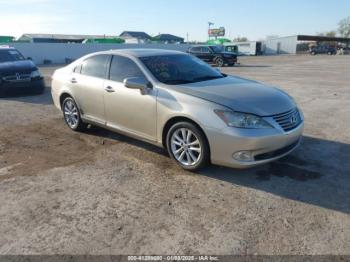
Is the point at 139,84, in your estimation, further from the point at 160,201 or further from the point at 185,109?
the point at 160,201

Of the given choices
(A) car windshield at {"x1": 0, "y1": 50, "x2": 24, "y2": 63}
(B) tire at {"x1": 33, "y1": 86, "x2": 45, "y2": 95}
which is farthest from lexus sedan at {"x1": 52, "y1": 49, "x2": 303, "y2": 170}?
(A) car windshield at {"x1": 0, "y1": 50, "x2": 24, "y2": 63}

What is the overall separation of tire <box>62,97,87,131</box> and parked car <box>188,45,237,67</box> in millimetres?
20422

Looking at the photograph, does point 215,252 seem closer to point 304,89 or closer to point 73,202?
point 73,202

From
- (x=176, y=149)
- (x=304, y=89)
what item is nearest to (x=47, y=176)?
(x=176, y=149)

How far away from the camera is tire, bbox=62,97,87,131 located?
265 inches

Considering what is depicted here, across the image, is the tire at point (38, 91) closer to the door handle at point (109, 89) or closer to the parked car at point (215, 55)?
the door handle at point (109, 89)

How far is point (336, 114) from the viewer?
8422 mm

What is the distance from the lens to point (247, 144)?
423cm

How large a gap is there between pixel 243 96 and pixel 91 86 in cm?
280

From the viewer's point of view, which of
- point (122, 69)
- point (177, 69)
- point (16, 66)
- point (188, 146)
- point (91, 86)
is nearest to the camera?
point (188, 146)

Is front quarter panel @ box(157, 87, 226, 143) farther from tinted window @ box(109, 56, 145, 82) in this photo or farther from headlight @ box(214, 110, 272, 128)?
tinted window @ box(109, 56, 145, 82)

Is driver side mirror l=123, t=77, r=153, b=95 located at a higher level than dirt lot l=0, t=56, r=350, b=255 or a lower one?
higher

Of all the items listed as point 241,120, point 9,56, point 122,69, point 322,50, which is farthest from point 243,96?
point 322,50

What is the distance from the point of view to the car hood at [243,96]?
442 cm
